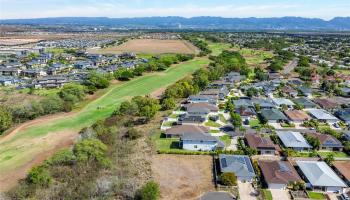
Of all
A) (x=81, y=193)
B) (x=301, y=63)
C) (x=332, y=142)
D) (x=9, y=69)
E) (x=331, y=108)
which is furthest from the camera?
(x=301, y=63)

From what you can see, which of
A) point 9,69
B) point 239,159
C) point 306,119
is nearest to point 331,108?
point 306,119

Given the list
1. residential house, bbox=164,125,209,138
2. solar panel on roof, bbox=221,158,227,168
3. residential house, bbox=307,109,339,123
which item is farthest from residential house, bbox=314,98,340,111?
solar panel on roof, bbox=221,158,227,168

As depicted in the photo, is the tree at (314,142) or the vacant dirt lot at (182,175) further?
the tree at (314,142)

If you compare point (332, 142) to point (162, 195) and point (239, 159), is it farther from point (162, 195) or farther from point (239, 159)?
point (162, 195)

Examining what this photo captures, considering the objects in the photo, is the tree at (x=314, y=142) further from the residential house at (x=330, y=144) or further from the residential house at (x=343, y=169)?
the residential house at (x=343, y=169)

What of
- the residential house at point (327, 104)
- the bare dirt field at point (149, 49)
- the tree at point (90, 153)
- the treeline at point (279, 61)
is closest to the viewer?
the tree at point (90, 153)

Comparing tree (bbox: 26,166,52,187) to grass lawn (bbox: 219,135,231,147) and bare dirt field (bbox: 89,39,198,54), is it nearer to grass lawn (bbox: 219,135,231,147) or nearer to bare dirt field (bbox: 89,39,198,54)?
grass lawn (bbox: 219,135,231,147)

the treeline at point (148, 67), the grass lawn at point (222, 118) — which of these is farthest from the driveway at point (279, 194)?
the treeline at point (148, 67)
